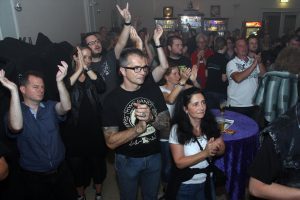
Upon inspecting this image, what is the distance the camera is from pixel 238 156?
2793 millimetres

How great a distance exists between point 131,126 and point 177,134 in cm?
37

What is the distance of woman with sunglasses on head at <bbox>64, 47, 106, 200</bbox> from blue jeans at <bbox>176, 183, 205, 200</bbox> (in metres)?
1.21

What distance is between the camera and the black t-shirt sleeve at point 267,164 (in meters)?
1.16

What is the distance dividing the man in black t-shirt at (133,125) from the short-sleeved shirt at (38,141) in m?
0.53

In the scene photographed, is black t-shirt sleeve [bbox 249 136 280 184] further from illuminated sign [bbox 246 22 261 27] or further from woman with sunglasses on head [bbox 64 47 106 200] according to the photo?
illuminated sign [bbox 246 22 261 27]

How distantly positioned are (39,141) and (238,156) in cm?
190

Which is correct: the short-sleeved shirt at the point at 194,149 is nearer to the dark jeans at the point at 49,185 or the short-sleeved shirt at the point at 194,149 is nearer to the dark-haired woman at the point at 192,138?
the dark-haired woman at the point at 192,138

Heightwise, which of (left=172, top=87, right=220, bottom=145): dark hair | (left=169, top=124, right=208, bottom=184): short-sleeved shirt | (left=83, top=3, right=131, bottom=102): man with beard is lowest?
(left=169, top=124, right=208, bottom=184): short-sleeved shirt

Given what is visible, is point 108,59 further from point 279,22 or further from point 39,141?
point 279,22

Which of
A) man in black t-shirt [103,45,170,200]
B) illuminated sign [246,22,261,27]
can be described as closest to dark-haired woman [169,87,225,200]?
man in black t-shirt [103,45,170,200]

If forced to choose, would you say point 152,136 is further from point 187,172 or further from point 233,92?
point 233,92

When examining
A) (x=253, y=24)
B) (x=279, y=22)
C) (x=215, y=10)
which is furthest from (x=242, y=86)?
(x=279, y=22)

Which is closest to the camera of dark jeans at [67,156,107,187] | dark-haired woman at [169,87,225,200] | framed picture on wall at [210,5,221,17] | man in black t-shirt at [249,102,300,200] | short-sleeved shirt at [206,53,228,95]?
man in black t-shirt at [249,102,300,200]

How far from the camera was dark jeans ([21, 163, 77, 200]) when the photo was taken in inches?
92.4
